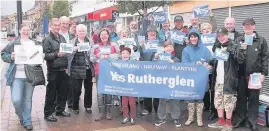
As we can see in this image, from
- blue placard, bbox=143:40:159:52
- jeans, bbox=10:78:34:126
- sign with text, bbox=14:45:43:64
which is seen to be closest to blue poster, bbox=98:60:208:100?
blue placard, bbox=143:40:159:52

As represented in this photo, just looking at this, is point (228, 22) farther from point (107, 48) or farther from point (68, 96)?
point (68, 96)

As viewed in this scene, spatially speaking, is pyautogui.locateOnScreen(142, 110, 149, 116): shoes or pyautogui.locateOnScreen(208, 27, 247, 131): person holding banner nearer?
pyautogui.locateOnScreen(208, 27, 247, 131): person holding banner

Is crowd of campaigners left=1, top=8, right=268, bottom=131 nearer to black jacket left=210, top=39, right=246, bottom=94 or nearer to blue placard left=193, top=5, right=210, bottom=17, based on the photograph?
black jacket left=210, top=39, right=246, bottom=94

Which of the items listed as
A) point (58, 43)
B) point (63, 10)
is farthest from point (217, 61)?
point (63, 10)

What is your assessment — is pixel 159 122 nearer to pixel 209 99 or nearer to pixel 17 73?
pixel 209 99

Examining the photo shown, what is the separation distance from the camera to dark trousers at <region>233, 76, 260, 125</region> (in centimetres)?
638

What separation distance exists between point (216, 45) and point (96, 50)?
2.35 metres

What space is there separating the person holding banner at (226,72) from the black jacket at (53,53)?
2934mm

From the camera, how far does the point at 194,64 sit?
657 centimetres

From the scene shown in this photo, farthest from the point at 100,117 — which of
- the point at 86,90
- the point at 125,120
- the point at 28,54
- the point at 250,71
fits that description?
the point at 250,71

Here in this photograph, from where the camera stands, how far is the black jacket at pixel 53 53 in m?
6.73

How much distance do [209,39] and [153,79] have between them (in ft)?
4.47

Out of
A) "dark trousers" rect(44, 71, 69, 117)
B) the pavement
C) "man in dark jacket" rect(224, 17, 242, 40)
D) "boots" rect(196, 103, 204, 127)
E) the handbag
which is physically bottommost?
the pavement

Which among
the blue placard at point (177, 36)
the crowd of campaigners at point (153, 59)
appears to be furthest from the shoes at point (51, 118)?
the blue placard at point (177, 36)
